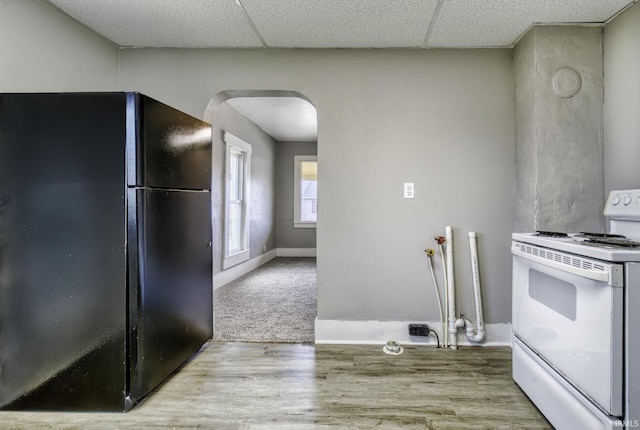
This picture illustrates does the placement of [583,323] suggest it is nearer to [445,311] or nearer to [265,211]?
[445,311]

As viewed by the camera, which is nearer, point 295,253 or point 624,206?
point 624,206

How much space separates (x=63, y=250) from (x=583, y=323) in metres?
2.35

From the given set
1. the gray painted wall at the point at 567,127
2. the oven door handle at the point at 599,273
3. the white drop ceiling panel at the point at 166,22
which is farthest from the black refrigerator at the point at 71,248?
the gray painted wall at the point at 567,127

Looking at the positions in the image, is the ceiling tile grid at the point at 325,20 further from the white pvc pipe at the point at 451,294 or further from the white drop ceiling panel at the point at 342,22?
the white pvc pipe at the point at 451,294

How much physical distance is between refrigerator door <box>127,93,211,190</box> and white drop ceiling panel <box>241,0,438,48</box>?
2.63 ft

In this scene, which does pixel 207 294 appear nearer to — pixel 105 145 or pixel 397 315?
pixel 105 145

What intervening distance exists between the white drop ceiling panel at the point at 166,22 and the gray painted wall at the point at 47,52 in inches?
3.8

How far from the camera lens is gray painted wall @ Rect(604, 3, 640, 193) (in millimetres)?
1808

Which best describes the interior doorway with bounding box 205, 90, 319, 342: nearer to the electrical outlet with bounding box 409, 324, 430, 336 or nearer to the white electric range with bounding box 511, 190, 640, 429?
the electrical outlet with bounding box 409, 324, 430, 336

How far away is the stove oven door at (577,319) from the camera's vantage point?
1.16 metres

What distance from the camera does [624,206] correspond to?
167 centimetres

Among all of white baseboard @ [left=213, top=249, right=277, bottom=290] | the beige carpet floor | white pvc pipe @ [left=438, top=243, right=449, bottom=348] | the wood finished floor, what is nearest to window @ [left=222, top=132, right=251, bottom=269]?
white baseboard @ [left=213, top=249, right=277, bottom=290]

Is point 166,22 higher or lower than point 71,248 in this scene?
higher

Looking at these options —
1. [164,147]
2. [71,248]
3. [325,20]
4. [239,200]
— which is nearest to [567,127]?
[325,20]
